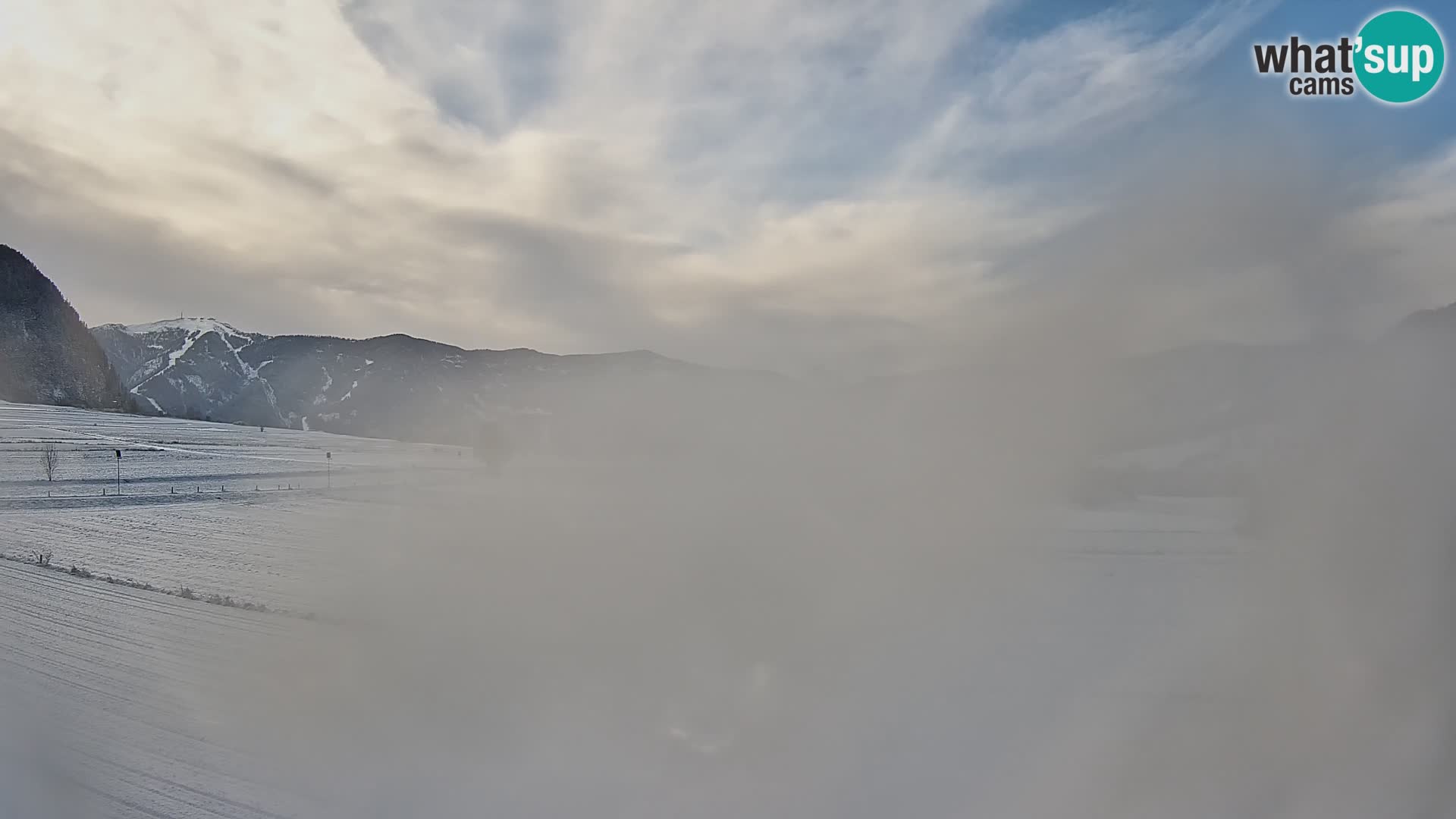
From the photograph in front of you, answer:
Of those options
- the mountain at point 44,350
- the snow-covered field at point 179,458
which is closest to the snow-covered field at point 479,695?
the snow-covered field at point 179,458

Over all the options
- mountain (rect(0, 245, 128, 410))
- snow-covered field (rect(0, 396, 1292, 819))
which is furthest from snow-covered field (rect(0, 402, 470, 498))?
mountain (rect(0, 245, 128, 410))

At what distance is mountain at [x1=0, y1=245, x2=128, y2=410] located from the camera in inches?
4181

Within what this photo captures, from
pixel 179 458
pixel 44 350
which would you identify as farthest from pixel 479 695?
pixel 44 350

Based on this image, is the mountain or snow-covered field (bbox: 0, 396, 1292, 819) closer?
snow-covered field (bbox: 0, 396, 1292, 819)

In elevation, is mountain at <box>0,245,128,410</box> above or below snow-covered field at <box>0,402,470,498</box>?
above

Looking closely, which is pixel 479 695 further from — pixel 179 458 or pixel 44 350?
pixel 44 350

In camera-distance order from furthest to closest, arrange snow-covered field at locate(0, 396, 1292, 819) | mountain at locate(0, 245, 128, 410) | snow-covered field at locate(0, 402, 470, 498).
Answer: mountain at locate(0, 245, 128, 410)
snow-covered field at locate(0, 402, 470, 498)
snow-covered field at locate(0, 396, 1292, 819)

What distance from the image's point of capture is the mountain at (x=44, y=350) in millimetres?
106188

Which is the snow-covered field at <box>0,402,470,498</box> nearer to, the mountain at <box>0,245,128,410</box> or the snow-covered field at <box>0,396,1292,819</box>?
the snow-covered field at <box>0,396,1292,819</box>

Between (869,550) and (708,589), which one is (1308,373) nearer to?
(869,550)

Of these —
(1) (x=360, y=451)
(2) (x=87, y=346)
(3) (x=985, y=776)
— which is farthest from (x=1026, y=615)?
(2) (x=87, y=346)

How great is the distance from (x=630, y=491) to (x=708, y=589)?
935 cm

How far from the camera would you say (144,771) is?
654cm

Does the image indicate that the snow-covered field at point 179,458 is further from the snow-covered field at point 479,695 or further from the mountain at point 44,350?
the mountain at point 44,350
